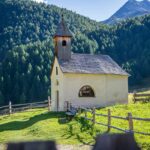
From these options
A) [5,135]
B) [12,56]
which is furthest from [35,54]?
[5,135]

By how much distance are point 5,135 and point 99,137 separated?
72.8 ft

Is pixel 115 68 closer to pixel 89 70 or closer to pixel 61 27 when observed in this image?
pixel 89 70

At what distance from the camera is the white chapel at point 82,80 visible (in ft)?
125

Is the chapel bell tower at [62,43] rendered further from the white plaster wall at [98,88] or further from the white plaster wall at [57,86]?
the white plaster wall at [98,88]

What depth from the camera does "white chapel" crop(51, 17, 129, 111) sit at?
3800 cm

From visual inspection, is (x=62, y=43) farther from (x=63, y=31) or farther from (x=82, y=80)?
(x=82, y=80)

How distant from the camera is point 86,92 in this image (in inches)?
1518

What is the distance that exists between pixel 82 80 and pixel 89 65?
6.65 ft

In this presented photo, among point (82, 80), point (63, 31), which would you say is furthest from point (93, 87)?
point (63, 31)

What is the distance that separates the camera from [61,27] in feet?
134

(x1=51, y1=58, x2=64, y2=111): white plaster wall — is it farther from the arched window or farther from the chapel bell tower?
the arched window

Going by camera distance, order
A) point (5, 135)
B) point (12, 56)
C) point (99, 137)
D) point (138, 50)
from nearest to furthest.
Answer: point (99, 137) → point (5, 135) → point (12, 56) → point (138, 50)

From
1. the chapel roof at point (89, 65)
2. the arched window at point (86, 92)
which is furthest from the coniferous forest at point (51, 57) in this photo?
the arched window at point (86, 92)

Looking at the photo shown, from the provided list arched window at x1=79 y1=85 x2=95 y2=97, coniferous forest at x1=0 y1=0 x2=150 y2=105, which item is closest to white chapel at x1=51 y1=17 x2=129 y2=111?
arched window at x1=79 y1=85 x2=95 y2=97
